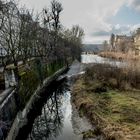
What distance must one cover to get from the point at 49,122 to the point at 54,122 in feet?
1.00

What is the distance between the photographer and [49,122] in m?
16.2

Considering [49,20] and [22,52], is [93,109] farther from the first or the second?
[49,20]

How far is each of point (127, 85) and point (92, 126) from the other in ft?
32.0

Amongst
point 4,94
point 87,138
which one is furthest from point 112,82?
point 4,94

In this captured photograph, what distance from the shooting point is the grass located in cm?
1230

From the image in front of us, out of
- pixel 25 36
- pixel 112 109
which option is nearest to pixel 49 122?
pixel 112 109

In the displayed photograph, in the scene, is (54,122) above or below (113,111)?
below

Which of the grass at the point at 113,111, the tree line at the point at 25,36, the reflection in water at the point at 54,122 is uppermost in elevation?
the tree line at the point at 25,36

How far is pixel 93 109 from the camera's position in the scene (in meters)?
16.5

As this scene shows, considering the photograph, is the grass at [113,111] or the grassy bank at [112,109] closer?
the grass at [113,111]

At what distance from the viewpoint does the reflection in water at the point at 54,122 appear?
1378 cm

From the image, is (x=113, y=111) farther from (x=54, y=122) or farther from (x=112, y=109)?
(x=54, y=122)

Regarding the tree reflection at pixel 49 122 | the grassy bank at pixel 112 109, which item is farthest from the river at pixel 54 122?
the grassy bank at pixel 112 109

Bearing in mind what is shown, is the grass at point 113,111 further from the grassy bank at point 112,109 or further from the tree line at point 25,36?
the tree line at point 25,36
